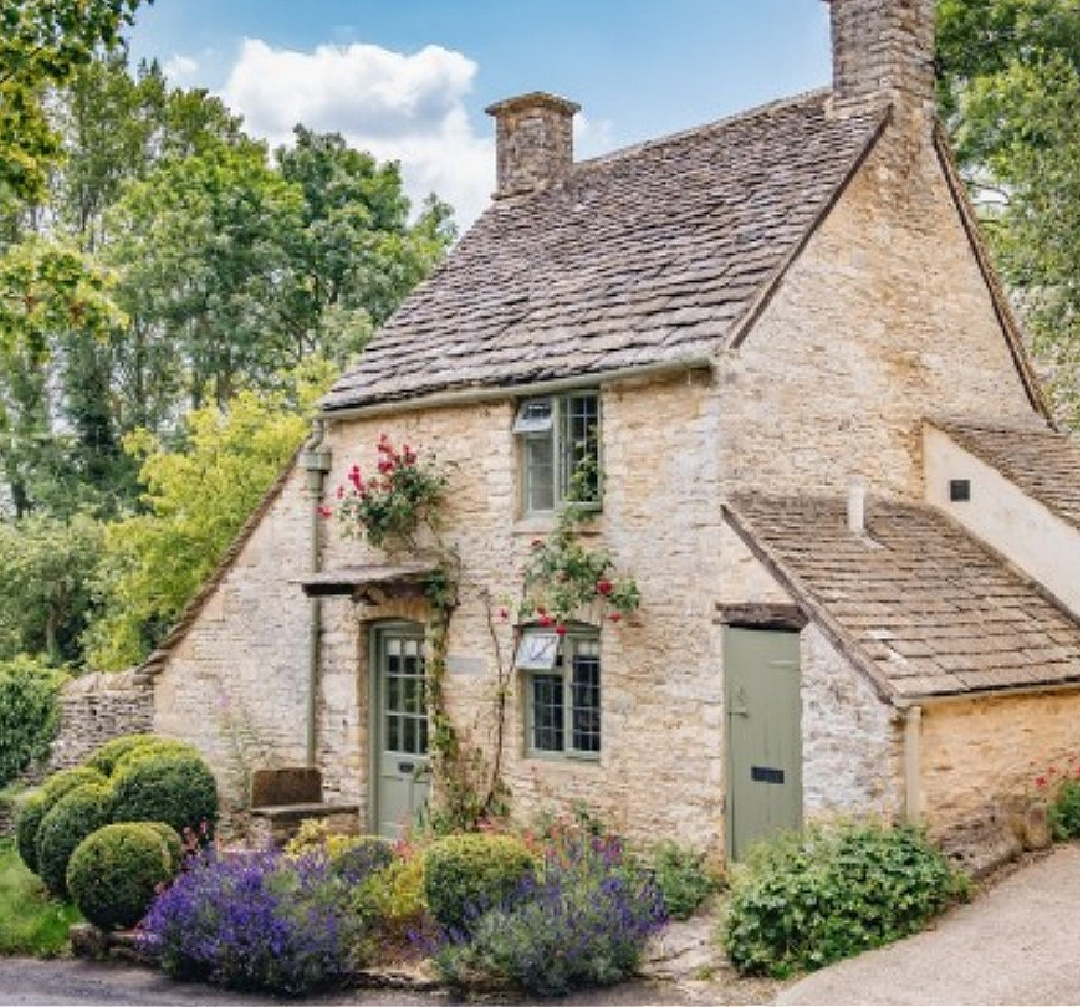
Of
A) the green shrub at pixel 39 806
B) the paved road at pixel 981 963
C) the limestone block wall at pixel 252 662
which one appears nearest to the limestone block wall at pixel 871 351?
the paved road at pixel 981 963

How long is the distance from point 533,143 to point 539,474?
726 centimetres

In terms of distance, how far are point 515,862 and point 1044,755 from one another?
525 cm

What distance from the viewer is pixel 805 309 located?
47.2 ft

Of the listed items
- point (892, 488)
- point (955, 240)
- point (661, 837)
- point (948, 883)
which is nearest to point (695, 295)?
point (892, 488)

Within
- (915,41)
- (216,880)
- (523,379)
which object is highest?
(915,41)

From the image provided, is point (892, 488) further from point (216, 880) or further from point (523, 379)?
point (216, 880)

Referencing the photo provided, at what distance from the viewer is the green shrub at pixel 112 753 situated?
1636 cm

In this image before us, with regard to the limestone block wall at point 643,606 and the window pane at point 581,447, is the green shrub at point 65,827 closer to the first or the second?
the limestone block wall at point 643,606

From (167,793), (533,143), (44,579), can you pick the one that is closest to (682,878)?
(167,793)

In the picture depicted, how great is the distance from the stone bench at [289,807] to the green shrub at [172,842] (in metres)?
1.17

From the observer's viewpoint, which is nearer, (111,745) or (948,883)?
(948,883)

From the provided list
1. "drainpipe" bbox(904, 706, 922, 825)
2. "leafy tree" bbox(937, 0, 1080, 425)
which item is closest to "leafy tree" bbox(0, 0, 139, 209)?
"drainpipe" bbox(904, 706, 922, 825)

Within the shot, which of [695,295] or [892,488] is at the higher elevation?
[695,295]

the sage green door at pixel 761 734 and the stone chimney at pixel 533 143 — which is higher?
the stone chimney at pixel 533 143
